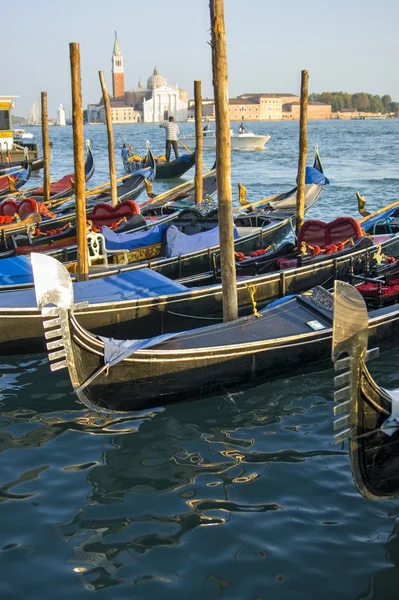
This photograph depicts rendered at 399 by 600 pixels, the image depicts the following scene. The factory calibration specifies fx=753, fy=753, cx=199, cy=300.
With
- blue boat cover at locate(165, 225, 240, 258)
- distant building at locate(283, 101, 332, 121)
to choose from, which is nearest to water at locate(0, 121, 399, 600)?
blue boat cover at locate(165, 225, 240, 258)

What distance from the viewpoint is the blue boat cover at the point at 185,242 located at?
9906 mm

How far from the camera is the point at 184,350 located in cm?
646

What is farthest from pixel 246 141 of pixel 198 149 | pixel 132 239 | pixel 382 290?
pixel 382 290

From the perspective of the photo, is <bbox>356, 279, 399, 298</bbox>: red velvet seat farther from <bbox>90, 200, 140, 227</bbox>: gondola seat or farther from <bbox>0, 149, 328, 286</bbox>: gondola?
<bbox>90, 200, 140, 227</bbox>: gondola seat

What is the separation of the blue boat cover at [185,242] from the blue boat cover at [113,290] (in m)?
1.55

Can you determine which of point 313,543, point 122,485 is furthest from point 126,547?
point 313,543

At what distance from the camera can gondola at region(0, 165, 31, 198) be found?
18766mm

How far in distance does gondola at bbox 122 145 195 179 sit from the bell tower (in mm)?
108370

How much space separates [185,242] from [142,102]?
113 m

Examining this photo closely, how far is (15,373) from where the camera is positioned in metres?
7.75

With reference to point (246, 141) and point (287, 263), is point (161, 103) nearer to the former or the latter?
point (246, 141)

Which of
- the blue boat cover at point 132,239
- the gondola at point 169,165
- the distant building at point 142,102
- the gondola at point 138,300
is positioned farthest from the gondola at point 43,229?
the distant building at point 142,102

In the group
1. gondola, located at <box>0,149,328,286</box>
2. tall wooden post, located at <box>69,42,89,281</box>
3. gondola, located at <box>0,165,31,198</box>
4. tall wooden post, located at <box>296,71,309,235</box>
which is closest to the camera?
tall wooden post, located at <box>69,42,89,281</box>

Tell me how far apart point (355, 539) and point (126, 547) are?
4.69ft
